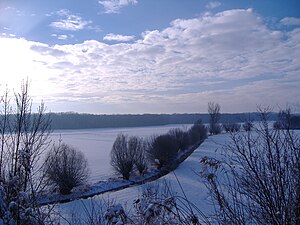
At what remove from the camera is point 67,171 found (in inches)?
1032

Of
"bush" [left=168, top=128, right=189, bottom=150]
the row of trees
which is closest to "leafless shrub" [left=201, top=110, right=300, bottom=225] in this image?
the row of trees

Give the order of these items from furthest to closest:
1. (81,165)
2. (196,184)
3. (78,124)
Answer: (78,124), (81,165), (196,184)

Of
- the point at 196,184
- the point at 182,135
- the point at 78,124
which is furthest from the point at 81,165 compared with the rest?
the point at 78,124

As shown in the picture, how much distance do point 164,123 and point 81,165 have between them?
357ft

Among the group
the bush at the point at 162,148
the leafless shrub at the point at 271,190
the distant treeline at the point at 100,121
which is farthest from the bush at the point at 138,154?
the distant treeline at the point at 100,121

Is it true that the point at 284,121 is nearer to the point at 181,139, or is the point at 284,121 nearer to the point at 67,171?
the point at 67,171

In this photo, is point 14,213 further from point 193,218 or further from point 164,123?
point 164,123

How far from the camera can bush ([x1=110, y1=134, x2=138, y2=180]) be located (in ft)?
99.3

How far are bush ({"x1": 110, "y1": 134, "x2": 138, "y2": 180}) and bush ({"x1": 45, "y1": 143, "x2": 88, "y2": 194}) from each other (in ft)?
12.3

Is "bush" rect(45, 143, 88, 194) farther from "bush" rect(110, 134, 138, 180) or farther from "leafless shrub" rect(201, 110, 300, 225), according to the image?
"leafless shrub" rect(201, 110, 300, 225)

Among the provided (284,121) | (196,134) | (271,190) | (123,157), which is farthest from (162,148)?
(271,190)

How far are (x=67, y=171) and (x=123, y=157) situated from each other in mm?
6831

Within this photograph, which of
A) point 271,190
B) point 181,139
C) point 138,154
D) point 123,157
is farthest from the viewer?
point 181,139

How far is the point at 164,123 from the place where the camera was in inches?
5349
